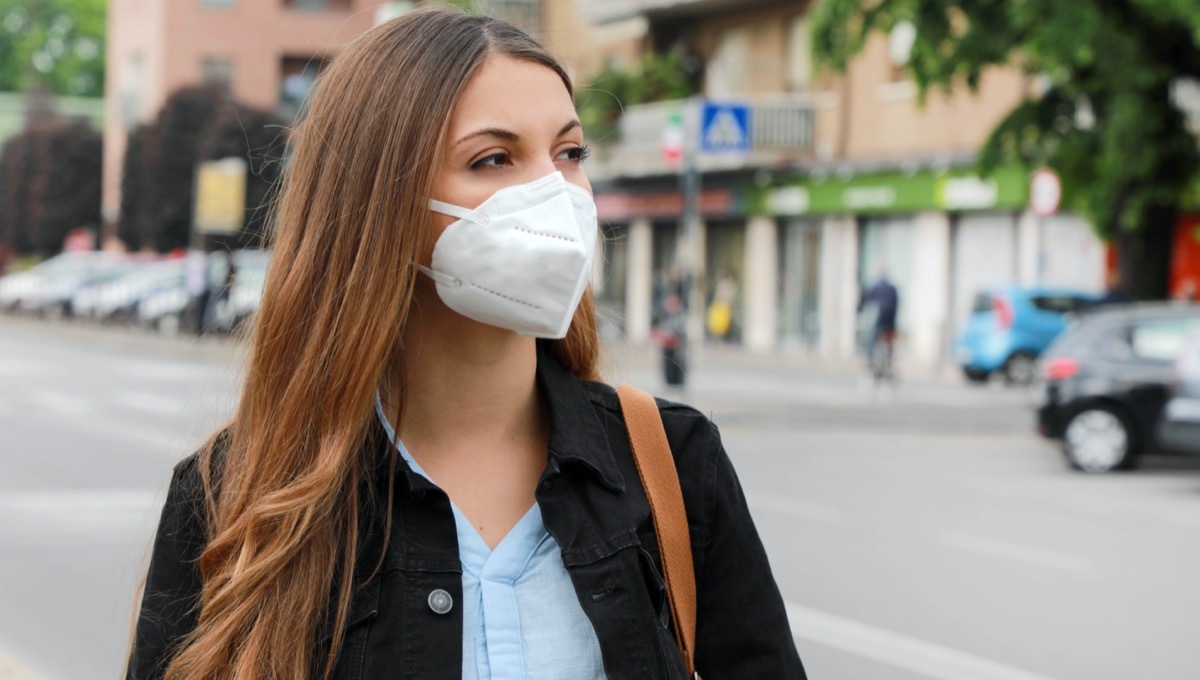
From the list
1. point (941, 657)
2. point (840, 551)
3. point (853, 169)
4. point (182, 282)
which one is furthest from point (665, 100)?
point (941, 657)

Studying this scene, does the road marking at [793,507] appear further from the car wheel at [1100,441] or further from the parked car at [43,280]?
the parked car at [43,280]

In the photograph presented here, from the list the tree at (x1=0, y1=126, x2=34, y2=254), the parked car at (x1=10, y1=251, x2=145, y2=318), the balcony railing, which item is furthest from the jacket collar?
the tree at (x1=0, y1=126, x2=34, y2=254)

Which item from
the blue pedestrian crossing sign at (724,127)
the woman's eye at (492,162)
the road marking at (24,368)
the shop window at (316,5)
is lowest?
the road marking at (24,368)

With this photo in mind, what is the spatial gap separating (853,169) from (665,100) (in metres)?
7.10

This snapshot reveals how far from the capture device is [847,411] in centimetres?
2073

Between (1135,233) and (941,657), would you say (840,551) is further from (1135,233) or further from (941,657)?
(1135,233)

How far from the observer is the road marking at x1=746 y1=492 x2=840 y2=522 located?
39.4 ft

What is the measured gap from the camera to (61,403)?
2053 cm

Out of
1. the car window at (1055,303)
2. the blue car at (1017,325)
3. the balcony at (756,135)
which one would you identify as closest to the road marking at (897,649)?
the blue car at (1017,325)

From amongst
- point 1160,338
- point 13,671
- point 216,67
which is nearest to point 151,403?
point 1160,338

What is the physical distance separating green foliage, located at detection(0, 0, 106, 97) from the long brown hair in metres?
92.0

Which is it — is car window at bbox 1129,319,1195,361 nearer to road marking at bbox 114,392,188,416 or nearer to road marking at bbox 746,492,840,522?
road marking at bbox 746,492,840,522

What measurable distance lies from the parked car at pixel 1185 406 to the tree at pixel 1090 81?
4.91m

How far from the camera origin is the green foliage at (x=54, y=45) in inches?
3607
